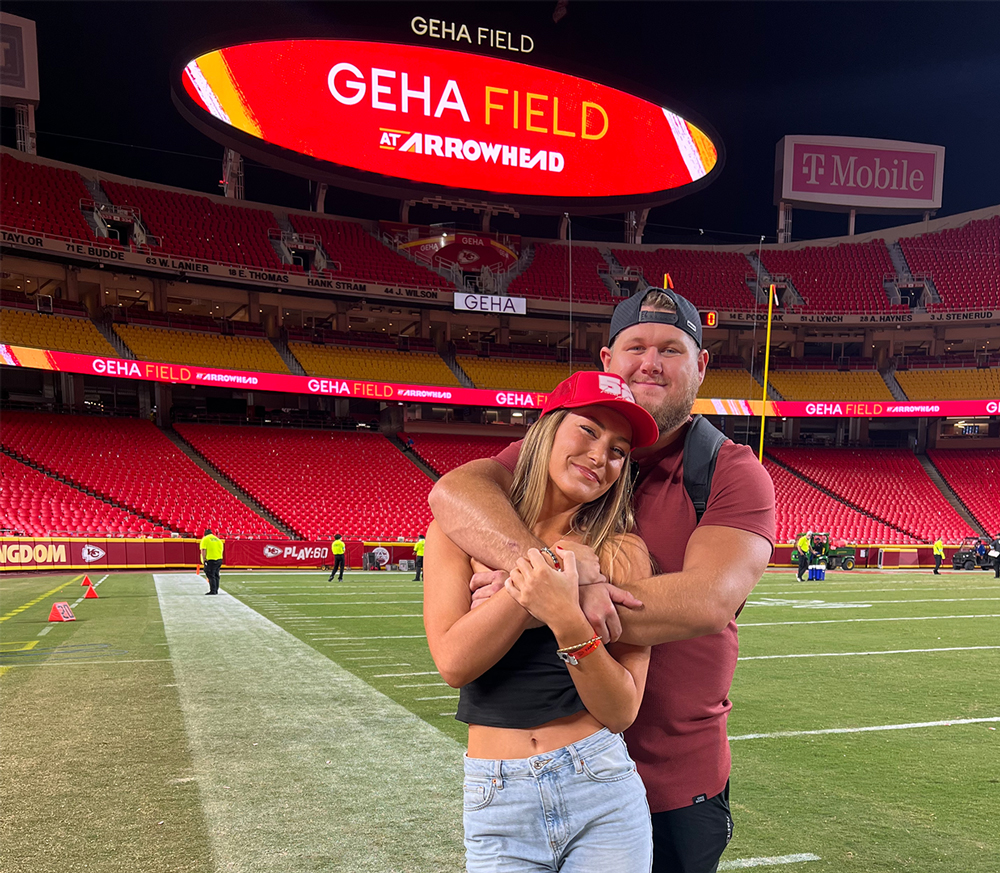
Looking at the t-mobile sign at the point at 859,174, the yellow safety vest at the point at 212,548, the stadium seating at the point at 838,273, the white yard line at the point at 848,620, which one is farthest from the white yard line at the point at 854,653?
the t-mobile sign at the point at 859,174

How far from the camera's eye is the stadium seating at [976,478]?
→ 3478cm

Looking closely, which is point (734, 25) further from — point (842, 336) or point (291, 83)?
point (291, 83)

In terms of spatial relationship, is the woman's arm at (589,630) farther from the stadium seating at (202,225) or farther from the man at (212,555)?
the stadium seating at (202,225)

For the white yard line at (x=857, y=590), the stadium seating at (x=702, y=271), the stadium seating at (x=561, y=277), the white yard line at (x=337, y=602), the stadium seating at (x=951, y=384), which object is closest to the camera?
the white yard line at (x=337, y=602)

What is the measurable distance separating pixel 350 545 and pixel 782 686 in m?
19.6

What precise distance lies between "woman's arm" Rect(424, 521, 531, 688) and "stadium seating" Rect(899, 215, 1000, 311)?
45.7 meters

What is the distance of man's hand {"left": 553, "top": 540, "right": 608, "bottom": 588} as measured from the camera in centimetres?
167

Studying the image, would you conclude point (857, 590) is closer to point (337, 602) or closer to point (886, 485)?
point (337, 602)

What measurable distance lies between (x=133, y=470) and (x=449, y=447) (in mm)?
14733

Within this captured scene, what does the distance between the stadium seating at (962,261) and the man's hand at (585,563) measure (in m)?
45.6

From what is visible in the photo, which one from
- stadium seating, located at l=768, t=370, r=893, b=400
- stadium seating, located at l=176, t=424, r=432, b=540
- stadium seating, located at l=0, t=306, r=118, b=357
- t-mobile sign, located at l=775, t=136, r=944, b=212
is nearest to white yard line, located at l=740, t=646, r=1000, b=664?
stadium seating, located at l=176, t=424, r=432, b=540

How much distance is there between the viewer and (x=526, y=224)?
5059 cm

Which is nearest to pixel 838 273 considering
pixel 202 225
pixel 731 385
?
pixel 731 385

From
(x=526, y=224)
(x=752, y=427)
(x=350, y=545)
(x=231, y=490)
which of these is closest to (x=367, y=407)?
(x=231, y=490)
